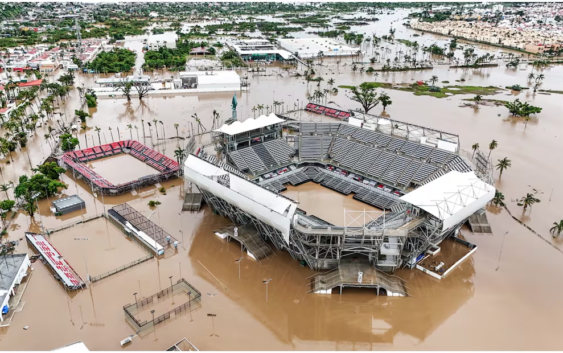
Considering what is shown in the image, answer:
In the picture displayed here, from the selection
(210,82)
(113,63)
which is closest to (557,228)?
(210,82)

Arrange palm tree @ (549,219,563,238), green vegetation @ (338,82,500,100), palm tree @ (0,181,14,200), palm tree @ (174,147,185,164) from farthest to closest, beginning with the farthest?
green vegetation @ (338,82,500,100) → palm tree @ (174,147,185,164) → palm tree @ (0,181,14,200) → palm tree @ (549,219,563,238)

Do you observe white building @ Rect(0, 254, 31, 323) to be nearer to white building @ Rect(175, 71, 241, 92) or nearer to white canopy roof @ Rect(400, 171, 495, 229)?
white canopy roof @ Rect(400, 171, 495, 229)

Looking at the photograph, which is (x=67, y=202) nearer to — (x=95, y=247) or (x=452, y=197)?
(x=95, y=247)

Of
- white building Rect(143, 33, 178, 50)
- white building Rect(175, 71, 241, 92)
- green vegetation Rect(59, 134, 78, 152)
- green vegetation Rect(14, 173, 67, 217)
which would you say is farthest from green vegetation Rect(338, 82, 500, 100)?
green vegetation Rect(14, 173, 67, 217)

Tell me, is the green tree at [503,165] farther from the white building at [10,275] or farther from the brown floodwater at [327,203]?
the white building at [10,275]

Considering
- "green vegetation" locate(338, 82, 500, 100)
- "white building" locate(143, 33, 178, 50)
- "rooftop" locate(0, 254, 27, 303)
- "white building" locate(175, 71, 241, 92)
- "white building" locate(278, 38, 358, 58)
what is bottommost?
"rooftop" locate(0, 254, 27, 303)

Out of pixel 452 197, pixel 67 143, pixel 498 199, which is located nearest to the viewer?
pixel 452 197

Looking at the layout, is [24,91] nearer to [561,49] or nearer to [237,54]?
[237,54]
